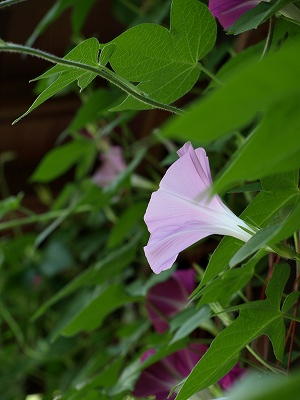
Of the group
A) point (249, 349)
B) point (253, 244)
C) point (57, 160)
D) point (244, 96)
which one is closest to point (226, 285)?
point (249, 349)

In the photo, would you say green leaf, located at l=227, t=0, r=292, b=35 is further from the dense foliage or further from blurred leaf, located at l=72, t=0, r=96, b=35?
blurred leaf, located at l=72, t=0, r=96, b=35

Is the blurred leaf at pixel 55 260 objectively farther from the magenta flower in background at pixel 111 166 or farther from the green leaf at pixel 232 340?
the green leaf at pixel 232 340

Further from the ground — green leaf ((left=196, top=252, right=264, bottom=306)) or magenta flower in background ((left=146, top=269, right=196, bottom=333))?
green leaf ((left=196, top=252, right=264, bottom=306))

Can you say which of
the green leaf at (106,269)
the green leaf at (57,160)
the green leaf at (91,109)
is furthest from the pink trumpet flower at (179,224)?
the green leaf at (57,160)

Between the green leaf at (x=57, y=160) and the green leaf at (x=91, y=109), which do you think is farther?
the green leaf at (x=57, y=160)

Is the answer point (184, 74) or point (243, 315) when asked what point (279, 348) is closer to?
point (243, 315)

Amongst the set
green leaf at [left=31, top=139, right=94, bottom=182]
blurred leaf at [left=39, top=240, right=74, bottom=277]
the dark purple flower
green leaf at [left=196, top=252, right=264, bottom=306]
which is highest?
the dark purple flower

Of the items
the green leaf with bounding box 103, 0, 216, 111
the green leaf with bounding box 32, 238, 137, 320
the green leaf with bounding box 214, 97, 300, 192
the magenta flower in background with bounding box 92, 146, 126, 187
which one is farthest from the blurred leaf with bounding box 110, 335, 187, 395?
the magenta flower in background with bounding box 92, 146, 126, 187
